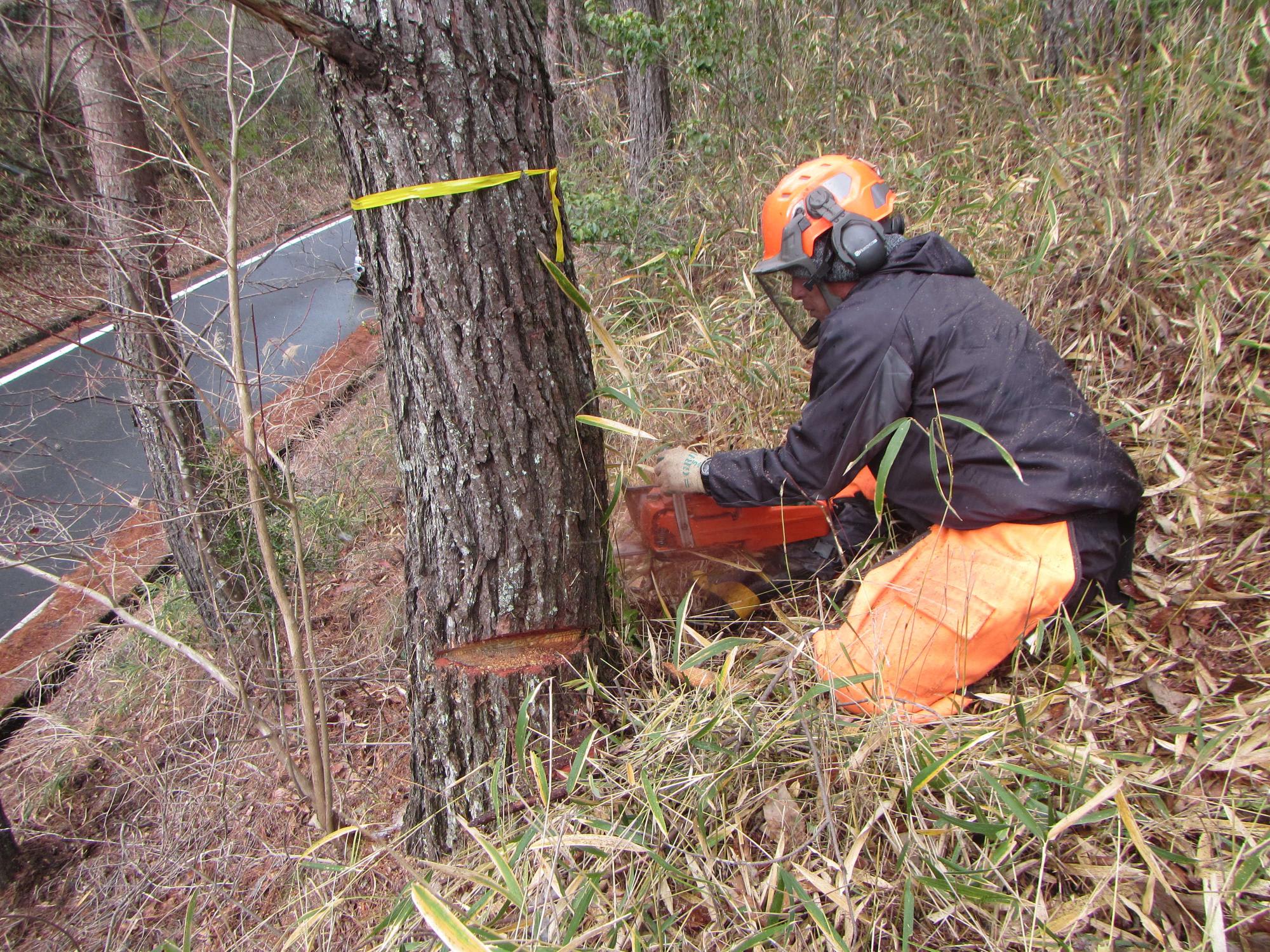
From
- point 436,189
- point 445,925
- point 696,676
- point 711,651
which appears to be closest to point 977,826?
point 711,651

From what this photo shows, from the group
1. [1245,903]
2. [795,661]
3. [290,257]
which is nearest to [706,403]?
[795,661]

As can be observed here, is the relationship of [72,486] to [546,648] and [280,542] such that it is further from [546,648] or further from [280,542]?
[546,648]

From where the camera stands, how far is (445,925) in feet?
3.57

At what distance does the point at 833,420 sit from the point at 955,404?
31cm

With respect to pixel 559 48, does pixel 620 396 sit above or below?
below

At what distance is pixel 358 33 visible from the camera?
4.17ft

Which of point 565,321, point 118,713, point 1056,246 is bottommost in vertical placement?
point 118,713

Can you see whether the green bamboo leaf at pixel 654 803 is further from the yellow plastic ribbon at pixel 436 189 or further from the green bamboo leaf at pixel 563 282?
the yellow plastic ribbon at pixel 436 189

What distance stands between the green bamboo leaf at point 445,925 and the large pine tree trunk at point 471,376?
555 millimetres

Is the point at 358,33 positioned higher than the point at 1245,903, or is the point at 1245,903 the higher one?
the point at 358,33

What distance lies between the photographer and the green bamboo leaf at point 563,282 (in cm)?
149

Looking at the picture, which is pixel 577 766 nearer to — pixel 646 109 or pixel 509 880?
pixel 509 880

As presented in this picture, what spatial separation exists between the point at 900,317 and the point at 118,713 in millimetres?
3315

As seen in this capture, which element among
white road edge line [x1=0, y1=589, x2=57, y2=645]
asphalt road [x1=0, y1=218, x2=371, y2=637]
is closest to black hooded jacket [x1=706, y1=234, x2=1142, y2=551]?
asphalt road [x1=0, y1=218, x2=371, y2=637]
